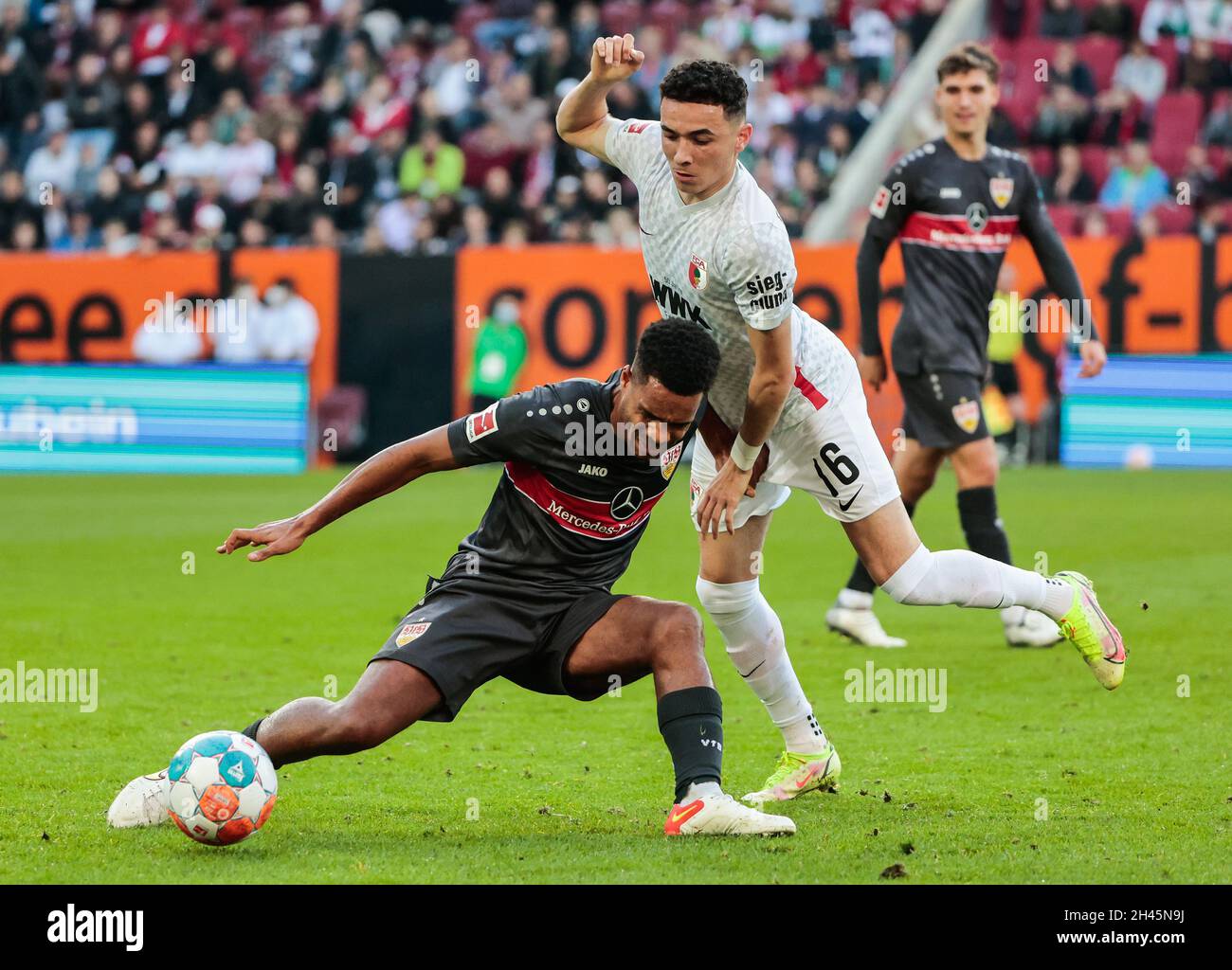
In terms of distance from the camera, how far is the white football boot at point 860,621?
877cm

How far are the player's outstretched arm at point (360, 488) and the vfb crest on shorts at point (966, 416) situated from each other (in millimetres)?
3939

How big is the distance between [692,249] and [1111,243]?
1246 cm

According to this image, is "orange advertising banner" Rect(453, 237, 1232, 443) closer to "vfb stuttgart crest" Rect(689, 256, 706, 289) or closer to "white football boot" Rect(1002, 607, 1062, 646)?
"white football boot" Rect(1002, 607, 1062, 646)

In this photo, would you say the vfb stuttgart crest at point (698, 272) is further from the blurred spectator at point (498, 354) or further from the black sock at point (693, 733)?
the blurred spectator at point (498, 354)

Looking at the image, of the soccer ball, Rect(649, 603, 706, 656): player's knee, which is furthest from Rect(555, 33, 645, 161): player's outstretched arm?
the soccer ball

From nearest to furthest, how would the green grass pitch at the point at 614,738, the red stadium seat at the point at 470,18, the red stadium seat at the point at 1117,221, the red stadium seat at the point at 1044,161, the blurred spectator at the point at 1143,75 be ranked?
1. the green grass pitch at the point at 614,738
2. the red stadium seat at the point at 1117,221
3. the red stadium seat at the point at 1044,161
4. the blurred spectator at the point at 1143,75
5. the red stadium seat at the point at 470,18

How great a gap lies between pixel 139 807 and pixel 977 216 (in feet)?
16.9

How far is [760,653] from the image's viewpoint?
593cm

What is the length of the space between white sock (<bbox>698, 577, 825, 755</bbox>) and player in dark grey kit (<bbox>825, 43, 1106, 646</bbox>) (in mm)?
2764

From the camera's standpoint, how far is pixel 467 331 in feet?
60.3

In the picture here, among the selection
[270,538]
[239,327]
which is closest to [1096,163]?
[239,327]

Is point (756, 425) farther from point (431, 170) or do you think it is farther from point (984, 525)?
point (431, 170)
